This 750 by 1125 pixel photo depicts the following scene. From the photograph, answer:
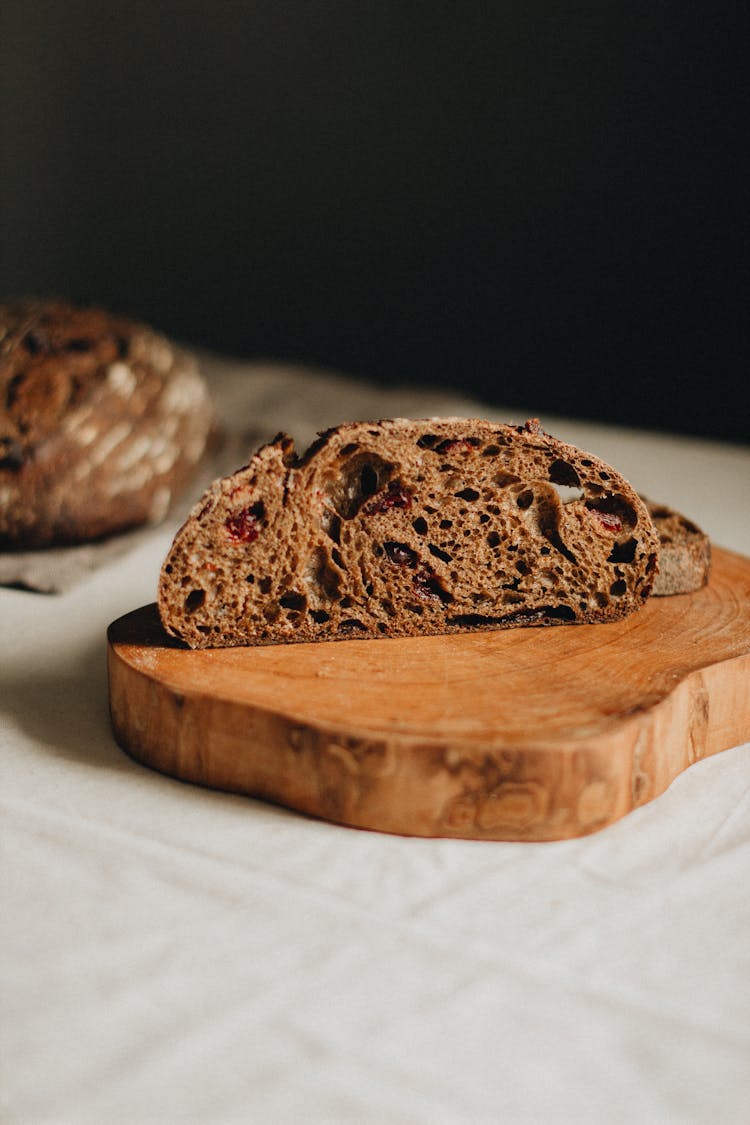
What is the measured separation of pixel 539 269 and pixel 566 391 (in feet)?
1.46

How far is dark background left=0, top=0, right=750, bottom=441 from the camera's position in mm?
3818

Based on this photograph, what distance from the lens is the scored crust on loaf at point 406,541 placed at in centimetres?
153

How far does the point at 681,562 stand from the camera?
1749mm

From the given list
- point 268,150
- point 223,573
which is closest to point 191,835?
point 223,573

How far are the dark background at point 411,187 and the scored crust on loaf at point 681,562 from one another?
2.22 metres

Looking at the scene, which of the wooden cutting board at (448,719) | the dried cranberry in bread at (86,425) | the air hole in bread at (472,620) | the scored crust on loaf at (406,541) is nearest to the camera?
the wooden cutting board at (448,719)

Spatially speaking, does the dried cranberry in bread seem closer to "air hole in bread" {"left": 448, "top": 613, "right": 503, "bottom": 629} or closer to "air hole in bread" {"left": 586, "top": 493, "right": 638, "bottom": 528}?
"air hole in bread" {"left": 448, "top": 613, "right": 503, "bottom": 629}

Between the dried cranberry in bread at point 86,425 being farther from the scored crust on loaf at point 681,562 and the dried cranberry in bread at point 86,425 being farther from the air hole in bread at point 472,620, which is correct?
the scored crust on loaf at point 681,562

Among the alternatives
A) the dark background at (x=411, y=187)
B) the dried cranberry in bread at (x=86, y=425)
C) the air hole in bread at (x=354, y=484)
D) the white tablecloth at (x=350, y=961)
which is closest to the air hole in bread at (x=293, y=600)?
the air hole in bread at (x=354, y=484)

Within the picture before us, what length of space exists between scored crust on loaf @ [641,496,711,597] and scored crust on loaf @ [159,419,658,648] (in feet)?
0.26

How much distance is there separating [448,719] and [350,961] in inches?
12.5

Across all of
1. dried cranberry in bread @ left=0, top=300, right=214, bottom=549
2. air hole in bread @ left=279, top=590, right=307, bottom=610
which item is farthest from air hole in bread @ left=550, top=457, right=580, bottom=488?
dried cranberry in bread @ left=0, top=300, right=214, bottom=549

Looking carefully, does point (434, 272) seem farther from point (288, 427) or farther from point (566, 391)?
point (288, 427)

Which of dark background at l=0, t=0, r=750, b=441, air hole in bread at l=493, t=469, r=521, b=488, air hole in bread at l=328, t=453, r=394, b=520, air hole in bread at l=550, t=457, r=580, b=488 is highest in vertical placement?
dark background at l=0, t=0, r=750, b=441
